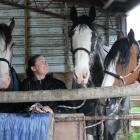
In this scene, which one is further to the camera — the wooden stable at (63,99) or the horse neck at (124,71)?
the horse neck at (124,71)

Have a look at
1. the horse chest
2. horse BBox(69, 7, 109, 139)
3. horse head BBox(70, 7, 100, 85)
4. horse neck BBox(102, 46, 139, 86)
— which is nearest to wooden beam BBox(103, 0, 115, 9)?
horse BBox(69, 7, 109, 139)

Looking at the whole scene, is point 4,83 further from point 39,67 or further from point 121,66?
point 121,66

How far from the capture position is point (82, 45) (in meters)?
3.45

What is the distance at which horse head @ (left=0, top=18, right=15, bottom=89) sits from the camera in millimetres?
3361

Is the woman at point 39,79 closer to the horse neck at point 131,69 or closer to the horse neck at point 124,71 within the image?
the horse neck at point 124,71

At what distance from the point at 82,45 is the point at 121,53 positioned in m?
0.39

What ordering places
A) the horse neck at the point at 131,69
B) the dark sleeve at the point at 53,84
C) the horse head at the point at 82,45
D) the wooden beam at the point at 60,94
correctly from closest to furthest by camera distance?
the wooden beam at the point at 60,94 → the horse head at the point at 82,45 → the dark sleeve at the point at 53,84 → the horse neck at the point at 131,69

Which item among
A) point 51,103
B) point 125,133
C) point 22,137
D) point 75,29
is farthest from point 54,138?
point 125,133

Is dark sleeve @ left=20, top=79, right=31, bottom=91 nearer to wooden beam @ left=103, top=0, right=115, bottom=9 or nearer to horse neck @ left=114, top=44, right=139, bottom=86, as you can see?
horse neck @ left=114, top=44, right=139, bottom=86

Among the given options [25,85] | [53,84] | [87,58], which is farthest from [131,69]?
[25,85]

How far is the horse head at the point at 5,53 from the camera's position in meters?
3.36

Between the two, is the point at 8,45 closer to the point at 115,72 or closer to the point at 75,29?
the point at 75,29

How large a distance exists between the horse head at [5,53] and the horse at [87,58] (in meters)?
0.63

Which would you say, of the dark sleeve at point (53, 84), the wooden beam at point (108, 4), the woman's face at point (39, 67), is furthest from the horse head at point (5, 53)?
the wooden beam at point (108, 4)
